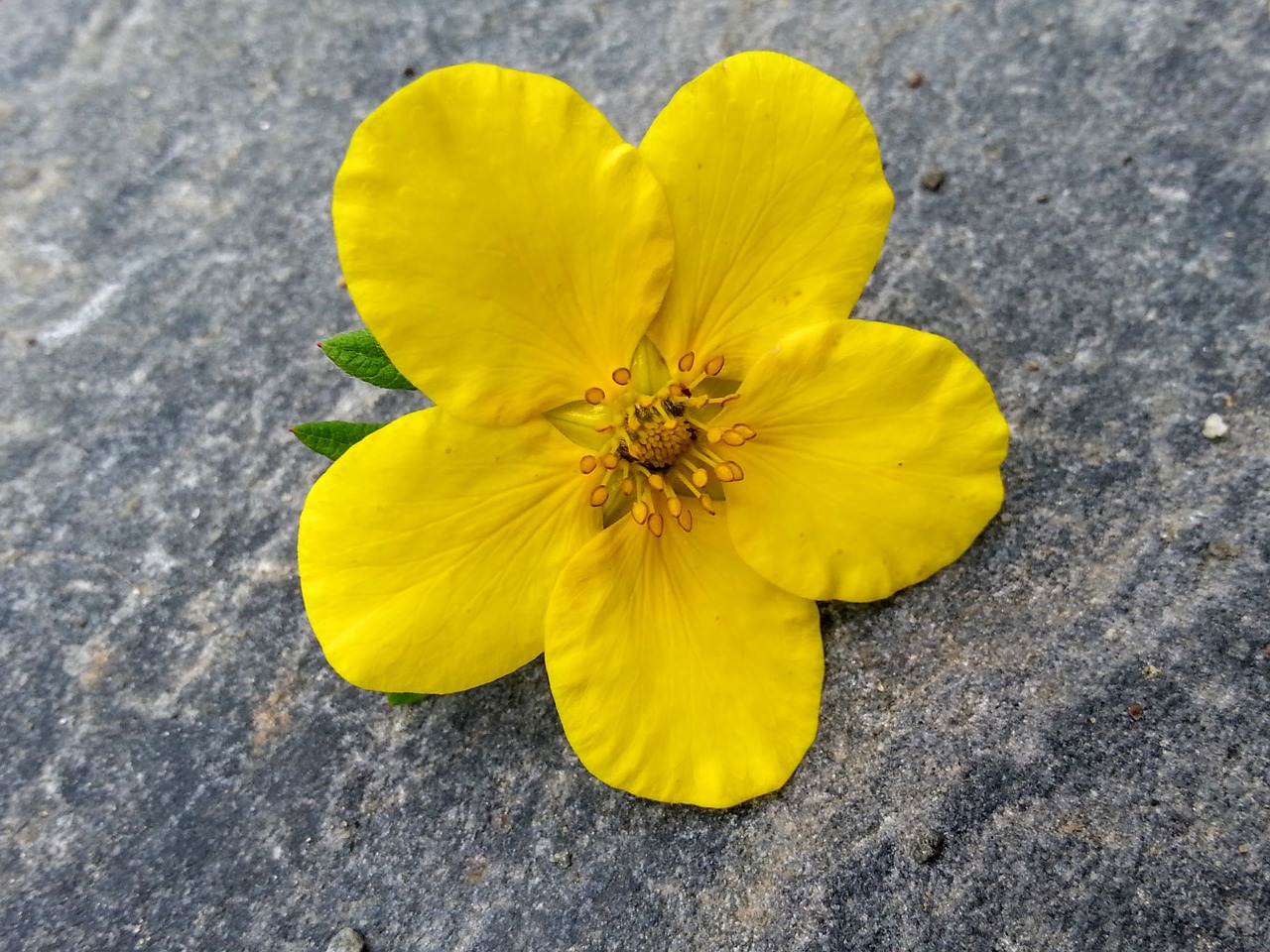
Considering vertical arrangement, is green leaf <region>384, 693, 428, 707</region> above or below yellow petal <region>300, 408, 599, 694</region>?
below

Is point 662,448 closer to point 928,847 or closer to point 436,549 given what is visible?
point 436,549

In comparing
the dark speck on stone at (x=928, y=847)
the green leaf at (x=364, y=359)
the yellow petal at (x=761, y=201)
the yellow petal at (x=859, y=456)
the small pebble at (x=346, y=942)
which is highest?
the yellow petal at (x=761, y=201)

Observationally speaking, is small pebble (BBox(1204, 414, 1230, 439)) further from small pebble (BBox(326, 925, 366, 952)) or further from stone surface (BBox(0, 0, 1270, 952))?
small pebble (BBox(326, 925, 366, 952))

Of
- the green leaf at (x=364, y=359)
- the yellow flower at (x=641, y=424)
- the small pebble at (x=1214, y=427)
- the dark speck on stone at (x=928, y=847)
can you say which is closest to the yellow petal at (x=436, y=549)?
the yellow flower at (x=641, y=424)

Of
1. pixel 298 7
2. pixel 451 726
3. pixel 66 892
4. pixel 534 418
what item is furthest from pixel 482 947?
pixel 298 7

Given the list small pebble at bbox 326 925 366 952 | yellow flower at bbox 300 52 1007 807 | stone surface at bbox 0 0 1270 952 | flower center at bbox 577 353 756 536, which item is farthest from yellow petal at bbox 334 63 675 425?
small pebble at bbox 326 925 366 952

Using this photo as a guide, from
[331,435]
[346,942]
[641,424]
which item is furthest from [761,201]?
[346,942]

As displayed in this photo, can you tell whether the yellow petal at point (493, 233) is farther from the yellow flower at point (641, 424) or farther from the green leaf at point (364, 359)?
the green leaf at point (364, 359)
